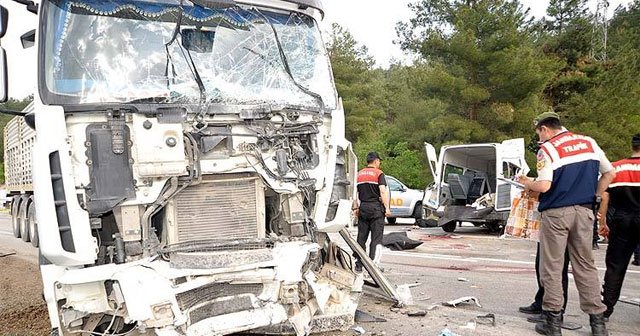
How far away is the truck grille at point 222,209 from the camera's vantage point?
426cm

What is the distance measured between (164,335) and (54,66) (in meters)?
2.04

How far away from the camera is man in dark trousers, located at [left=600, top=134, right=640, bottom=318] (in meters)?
5.15

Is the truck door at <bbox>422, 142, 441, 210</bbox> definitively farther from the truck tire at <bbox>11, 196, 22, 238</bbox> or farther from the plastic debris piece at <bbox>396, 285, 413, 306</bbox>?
the truck tire at <bbox>11, 196, 22, 238</bbox>

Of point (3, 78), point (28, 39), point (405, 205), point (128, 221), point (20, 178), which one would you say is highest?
point (28, 39)

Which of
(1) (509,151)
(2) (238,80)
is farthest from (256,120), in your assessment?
(1) (509,151)

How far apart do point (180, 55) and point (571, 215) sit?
3.43 metres

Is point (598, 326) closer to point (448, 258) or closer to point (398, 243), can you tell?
point (448, 258)

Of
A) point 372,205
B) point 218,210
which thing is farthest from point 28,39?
point 372,205

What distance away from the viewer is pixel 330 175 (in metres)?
4.64

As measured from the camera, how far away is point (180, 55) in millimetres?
4516

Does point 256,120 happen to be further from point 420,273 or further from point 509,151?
point 509,151

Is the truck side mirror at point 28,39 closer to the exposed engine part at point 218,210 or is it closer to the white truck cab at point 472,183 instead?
the exposed engine part at point 218,210

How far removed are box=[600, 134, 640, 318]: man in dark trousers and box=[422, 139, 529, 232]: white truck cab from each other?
6.65 metres

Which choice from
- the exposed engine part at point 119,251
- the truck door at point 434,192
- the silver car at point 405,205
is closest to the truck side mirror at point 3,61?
the exposed engine part at point 119,251
